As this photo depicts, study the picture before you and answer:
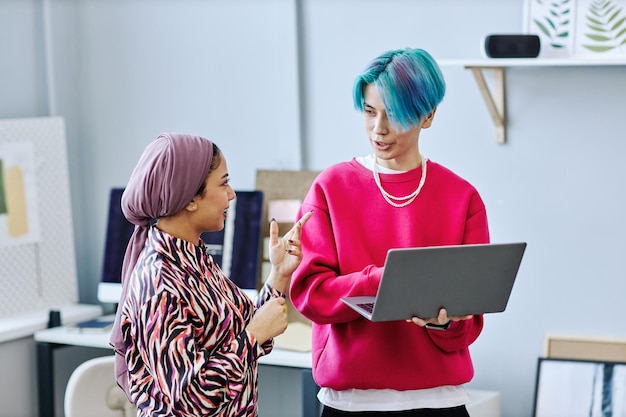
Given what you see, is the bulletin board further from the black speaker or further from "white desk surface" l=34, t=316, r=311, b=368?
the black speaker

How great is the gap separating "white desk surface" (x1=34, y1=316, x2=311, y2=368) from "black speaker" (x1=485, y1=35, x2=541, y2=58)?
1002 millimetres

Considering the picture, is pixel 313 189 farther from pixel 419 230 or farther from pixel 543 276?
pixel 543 276

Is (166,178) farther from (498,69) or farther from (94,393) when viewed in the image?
(498,69)

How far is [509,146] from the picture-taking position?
2629mm

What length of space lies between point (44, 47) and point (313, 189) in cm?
197

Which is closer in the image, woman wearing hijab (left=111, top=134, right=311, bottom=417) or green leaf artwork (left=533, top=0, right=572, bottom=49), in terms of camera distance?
woman wearing hijab (left=111, top=134, right=311, bottom=417)

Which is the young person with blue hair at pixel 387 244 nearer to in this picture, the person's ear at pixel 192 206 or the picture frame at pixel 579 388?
the person's ear at pixel 192 206

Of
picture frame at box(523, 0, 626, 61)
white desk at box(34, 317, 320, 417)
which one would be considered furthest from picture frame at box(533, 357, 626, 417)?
white desk at box(34, 317, 320, 417)

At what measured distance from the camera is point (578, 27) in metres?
2.48

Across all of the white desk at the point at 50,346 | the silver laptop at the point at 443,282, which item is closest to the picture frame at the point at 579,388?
the silver laptop at the point at 443,282

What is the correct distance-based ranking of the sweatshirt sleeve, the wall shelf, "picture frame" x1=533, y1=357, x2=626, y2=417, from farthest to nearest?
1. "picture frame" x1=533, y1=357, x2=626, y2=417
2. the wall shelf
3. the sweatshirt sleeve

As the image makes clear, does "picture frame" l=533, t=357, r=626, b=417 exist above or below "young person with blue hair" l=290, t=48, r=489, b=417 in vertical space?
below

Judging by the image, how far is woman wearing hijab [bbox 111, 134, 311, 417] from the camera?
4.46 feet

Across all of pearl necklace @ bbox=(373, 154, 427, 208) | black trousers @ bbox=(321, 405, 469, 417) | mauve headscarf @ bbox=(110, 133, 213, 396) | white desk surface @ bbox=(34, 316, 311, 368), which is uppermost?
mauve headscarf @ bbox=(110, 133, 213, 396)
